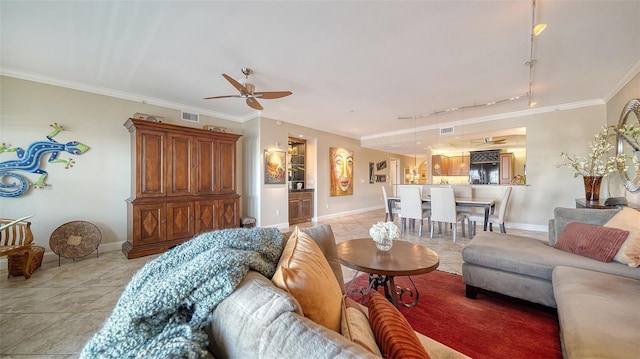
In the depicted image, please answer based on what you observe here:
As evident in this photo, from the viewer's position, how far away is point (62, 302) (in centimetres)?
222

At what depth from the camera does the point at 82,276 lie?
9.18ft

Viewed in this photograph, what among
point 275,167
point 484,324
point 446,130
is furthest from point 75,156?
point 446,130

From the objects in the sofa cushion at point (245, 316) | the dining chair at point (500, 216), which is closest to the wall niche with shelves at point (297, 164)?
the dining chair at point (500, 216)

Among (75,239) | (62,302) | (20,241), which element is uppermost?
(20,241)

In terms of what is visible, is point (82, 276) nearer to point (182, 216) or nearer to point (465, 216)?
point (182, 216)

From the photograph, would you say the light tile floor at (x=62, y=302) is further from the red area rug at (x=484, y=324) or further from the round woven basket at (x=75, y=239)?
the red area rug at (x=484, y=324)

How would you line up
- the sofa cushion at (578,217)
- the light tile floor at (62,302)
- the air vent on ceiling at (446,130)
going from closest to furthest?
the light tile floor at (62,302)
the sofa cushion at (578,217)
the air vent on ceiling at (446,130)

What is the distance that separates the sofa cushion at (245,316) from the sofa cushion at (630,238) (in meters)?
2.61

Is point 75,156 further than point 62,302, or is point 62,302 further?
point 75,156

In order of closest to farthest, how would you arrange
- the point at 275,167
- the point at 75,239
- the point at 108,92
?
1. the point at 75,239
2. the point at 108,92
3. the point at 275,167

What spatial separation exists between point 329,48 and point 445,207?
3.42m

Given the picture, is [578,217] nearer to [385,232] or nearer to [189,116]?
[385,232]

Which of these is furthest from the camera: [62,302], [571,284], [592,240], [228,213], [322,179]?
[322,179]

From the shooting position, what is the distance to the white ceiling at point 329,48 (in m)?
2.02
